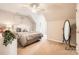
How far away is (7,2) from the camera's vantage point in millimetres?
2258

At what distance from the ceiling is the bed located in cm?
33

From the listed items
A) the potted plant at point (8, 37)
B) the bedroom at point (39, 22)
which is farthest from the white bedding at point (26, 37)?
the potted plant at point (8, 37)

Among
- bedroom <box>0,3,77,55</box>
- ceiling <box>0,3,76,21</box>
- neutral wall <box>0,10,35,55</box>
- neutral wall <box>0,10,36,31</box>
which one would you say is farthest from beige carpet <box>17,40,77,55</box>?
ceiling <box>0,3,76,21</box>

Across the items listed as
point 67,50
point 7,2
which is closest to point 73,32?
A: point 67,50

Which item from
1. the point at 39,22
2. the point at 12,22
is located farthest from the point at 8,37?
the point at 39,22

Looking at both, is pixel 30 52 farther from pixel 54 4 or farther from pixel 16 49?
pixel 54 4

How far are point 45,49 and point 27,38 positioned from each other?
1.12 feet

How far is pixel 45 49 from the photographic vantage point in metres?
2.26

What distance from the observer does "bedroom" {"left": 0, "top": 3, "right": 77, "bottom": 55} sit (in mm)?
2230

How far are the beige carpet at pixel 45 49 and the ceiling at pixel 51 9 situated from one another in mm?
412

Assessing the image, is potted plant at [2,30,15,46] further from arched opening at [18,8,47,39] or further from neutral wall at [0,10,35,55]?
arched opening at [18,8,47,39]

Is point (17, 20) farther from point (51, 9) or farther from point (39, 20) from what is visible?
point (51, 9)

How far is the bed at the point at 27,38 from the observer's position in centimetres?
223

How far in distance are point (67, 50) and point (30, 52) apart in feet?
1.95
